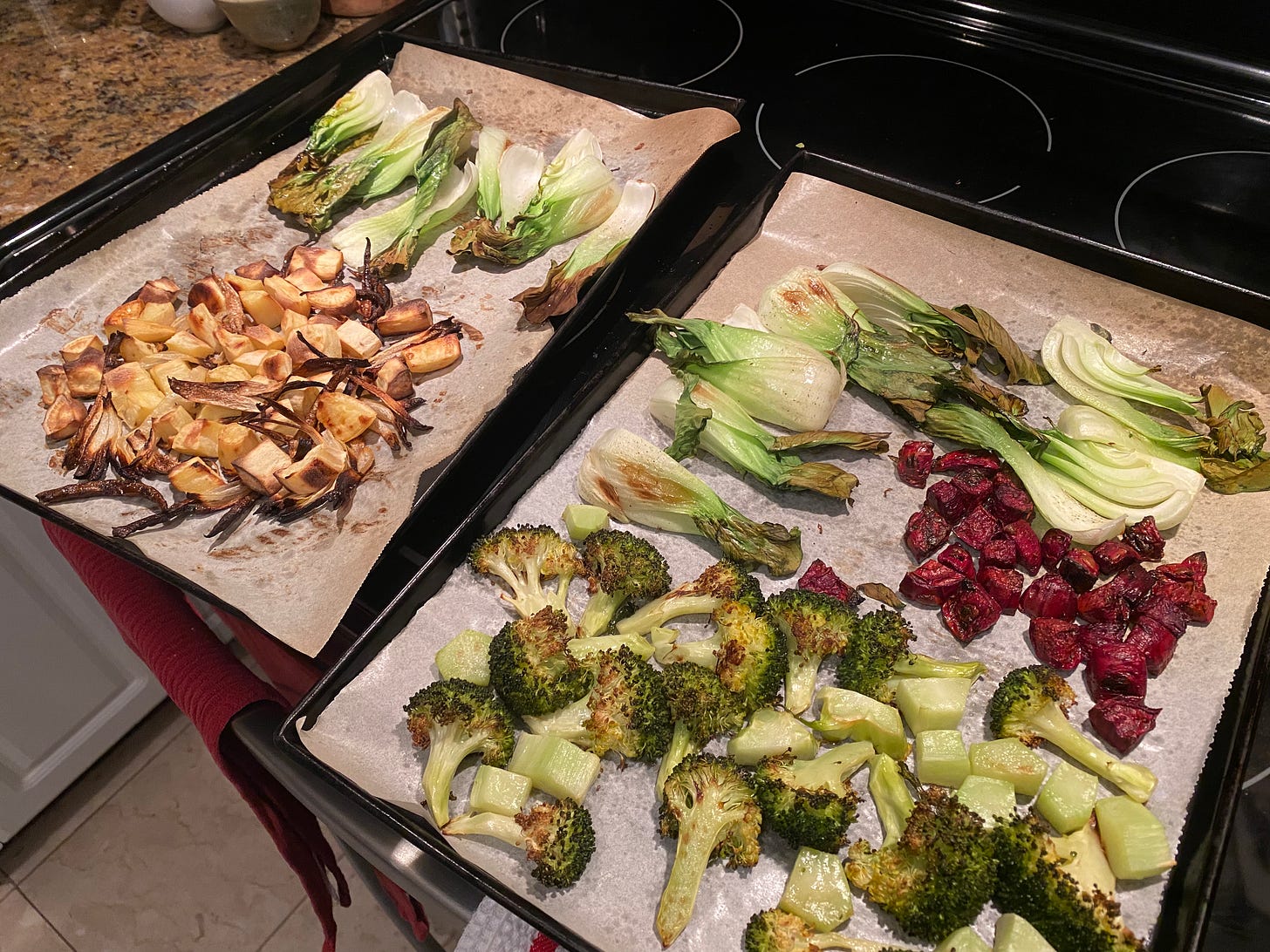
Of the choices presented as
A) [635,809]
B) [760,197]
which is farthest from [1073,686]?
[760,197]

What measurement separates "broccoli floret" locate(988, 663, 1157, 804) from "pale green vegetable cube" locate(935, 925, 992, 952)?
1.31ft

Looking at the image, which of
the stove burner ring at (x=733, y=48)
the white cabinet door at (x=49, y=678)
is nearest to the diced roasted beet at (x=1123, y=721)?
the stove burner ring at (x=733, y=48)

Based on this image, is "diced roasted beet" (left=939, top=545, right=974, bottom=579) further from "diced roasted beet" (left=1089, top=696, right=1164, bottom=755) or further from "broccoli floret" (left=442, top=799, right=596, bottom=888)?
"broccoli floret" (left=442, top=799, right=596, bottom=888)

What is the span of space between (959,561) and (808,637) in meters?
0.44

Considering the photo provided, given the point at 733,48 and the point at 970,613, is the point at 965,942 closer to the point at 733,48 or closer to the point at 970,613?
the point at 970,613

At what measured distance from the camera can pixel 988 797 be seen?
1642mm

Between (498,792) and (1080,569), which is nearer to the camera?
(498,792)

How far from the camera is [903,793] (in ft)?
5.44

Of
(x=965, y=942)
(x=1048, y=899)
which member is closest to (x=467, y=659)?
(x=965, y=942)

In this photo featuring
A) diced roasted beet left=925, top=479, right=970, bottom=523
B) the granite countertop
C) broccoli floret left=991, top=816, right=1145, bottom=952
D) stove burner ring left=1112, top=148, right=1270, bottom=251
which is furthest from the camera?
the granite countertop

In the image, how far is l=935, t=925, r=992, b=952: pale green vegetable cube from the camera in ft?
4.78

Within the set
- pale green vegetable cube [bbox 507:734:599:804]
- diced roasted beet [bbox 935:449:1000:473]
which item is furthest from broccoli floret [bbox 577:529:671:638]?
diced roasted beet [bbox 935:449:1000:473]

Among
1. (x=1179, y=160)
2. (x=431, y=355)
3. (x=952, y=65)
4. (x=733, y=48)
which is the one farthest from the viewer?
(x=733, y=48)

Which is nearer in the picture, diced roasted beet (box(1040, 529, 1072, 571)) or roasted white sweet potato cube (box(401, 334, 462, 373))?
diced roasted beet (box(1040, 529, 1072, 571))
